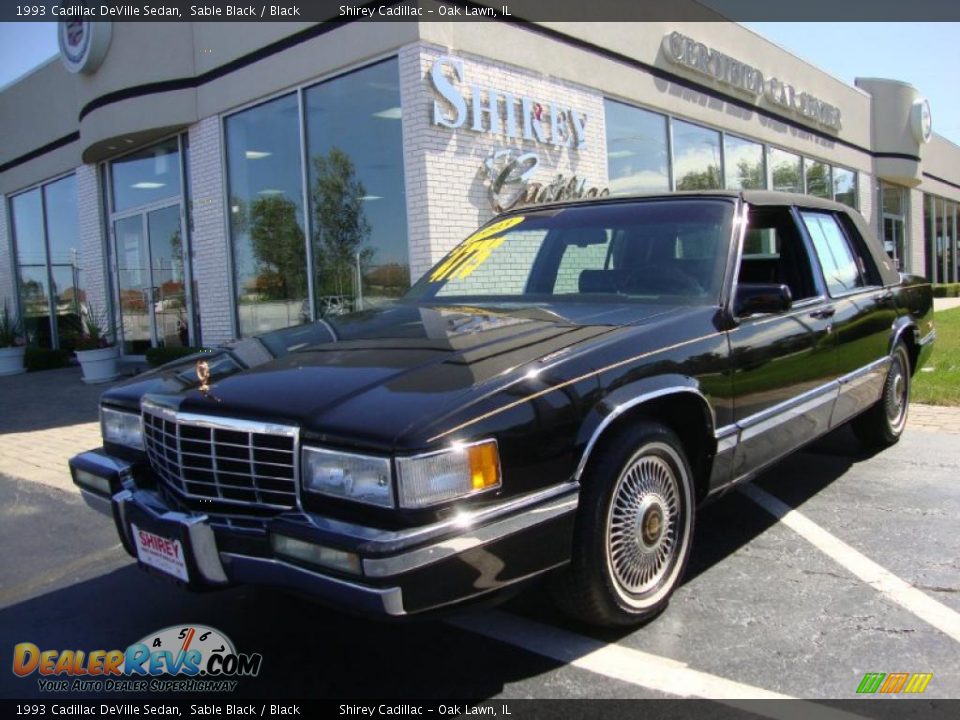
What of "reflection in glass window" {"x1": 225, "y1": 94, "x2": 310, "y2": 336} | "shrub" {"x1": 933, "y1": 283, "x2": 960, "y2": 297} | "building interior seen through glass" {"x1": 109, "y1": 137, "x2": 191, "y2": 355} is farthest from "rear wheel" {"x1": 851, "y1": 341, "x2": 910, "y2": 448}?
"shrub" {"x1": 933, "y1": 283, "x2": 960, "y2": 297}

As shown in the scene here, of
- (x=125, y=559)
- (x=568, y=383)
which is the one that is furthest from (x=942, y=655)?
(x=125, y=559)

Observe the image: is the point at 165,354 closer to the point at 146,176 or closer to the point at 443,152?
the point at 146,176

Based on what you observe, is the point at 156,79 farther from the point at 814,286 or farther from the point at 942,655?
the point at 942,655

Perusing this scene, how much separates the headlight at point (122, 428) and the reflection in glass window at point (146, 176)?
32.8ft

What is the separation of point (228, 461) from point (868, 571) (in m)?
2.78

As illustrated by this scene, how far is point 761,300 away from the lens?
3.51 m

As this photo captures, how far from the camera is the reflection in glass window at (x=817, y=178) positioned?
19.1 m

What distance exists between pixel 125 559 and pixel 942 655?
374 cm

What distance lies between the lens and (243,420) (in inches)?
102

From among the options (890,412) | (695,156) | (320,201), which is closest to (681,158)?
(695,156)

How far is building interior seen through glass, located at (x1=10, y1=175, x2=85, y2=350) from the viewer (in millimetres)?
15477

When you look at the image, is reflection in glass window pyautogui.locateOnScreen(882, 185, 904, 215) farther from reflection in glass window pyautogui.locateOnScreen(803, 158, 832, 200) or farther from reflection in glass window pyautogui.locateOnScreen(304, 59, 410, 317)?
reflection in glass window pyautogui.locateOnScreen(304, 59, 410, 317)

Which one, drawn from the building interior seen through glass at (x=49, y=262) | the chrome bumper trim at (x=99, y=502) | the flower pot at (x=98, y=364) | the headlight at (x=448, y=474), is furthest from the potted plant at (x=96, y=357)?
the headlight at (x=448, y=474)

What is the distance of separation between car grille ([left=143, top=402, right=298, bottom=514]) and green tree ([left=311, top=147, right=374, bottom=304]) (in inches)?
287
